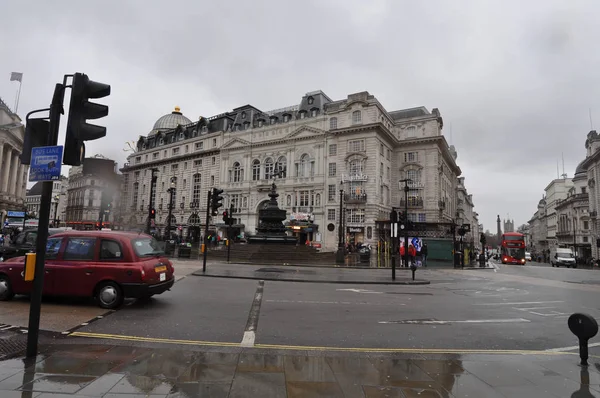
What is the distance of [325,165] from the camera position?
5362 cm

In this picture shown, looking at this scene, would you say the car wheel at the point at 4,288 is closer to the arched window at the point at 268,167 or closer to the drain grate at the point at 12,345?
the drain grate at the point at 12,345

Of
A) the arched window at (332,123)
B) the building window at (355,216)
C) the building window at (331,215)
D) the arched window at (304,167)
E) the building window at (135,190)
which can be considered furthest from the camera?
the building window at (135,190)

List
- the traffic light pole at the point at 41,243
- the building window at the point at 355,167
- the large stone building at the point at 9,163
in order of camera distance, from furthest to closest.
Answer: the large stone building at the point at 9,163 → the building window at the point at 355,167 → the traffic light pole at the point at 41,243

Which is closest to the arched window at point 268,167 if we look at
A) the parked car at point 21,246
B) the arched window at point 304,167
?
the arched window at point 304,167

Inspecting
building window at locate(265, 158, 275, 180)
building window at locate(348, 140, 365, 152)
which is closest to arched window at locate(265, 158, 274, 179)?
building window at locate(265, 158, 275, 180)

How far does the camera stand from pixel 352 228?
49.3 meters

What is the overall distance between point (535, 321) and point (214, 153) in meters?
63.2

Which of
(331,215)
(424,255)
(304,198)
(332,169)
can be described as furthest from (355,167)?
(424,255)

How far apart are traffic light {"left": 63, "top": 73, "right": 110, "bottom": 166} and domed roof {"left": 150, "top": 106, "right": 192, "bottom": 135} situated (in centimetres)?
8533

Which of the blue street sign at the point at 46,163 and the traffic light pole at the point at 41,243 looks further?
the blue street sign at the point at 46,163

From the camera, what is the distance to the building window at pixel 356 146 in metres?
50.4

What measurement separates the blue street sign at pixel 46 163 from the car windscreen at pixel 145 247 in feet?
12.7

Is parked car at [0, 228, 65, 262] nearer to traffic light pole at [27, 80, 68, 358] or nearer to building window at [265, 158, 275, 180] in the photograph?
traffic light pole at [27, 80, 68, 358]

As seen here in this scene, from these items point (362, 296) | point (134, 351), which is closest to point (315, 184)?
point (362, 296)
